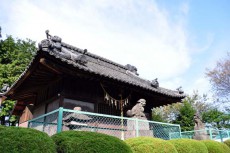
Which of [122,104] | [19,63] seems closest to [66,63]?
[122,104]

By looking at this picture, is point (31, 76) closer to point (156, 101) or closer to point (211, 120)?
point (156, 101)

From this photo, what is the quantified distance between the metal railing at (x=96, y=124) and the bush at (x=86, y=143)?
131cm

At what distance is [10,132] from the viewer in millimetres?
2818

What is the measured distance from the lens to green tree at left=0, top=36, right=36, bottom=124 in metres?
19.3

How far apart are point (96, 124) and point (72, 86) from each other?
1.80 meters

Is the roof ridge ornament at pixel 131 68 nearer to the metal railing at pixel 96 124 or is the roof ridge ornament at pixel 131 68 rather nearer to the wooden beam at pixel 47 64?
the metal railing at pixel 96 124

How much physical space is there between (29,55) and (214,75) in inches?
889

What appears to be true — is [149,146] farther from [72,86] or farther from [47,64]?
[72,86]

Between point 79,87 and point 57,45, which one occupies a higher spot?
point 57,45

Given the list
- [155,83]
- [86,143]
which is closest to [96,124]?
[86,143]

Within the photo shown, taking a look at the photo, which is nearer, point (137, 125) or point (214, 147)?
point (137, 125)

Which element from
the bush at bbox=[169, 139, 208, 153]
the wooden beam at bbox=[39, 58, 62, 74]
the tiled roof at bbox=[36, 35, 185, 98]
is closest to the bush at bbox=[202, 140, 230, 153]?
the bush at bbox=[169, 139, 208, 153]

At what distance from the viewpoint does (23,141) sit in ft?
9.30

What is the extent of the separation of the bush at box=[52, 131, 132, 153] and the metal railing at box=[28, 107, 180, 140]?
1.31m
